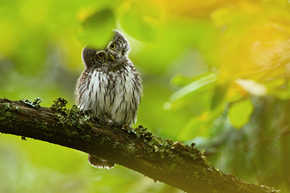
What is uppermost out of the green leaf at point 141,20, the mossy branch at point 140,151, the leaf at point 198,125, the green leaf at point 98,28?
the leaf at point 198,125

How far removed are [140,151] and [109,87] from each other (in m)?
1.45

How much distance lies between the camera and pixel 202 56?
2949 mm

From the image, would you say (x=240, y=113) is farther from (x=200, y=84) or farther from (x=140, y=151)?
(x=140, y=151)

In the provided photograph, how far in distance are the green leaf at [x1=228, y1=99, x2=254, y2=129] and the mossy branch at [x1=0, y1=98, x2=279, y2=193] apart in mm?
384

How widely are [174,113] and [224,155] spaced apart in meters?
0.56

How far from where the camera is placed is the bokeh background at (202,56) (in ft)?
5.46

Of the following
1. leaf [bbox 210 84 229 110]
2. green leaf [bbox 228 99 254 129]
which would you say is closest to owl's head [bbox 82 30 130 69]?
green leaf [bbox 228 99 254 129]

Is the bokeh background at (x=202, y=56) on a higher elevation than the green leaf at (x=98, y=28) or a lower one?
higher

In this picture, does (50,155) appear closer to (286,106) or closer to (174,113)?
(174,113)

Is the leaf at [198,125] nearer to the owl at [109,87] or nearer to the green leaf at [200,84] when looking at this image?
the green leaf at [200,84]

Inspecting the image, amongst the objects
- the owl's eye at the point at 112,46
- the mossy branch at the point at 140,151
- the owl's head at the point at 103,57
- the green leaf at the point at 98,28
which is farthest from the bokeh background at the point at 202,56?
the owl's eye at the point at 112,46

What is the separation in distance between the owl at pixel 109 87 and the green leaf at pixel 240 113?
1.59m

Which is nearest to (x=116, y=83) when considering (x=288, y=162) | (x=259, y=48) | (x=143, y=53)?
(x=143, y=53)

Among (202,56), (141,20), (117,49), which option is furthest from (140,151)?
(117,49)
